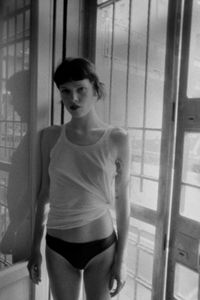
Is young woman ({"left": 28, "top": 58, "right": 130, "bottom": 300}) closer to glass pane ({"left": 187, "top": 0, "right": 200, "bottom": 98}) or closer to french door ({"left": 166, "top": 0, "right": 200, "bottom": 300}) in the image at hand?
french door ({"left": 166, "top": 0, "right": 200, "bottom": 300})

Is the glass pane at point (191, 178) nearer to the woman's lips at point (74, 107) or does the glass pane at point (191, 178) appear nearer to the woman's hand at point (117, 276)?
the woman's hand at point (117, 276)

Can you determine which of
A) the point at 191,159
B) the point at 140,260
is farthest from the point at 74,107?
the point at 140,260

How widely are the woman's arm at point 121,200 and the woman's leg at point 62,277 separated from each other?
0.17m

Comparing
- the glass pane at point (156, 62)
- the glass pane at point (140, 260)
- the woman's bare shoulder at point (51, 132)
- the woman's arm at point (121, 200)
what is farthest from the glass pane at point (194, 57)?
the glass pane at point (140, 260)

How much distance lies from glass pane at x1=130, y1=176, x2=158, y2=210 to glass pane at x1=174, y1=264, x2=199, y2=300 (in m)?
0.32

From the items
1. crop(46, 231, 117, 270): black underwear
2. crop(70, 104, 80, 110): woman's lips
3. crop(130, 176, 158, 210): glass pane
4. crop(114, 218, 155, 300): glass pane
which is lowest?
crop(114, 218, 155, 300): glass pane

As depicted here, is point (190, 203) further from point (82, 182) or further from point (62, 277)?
point (62, 277)

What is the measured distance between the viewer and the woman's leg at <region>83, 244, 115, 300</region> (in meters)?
1.18

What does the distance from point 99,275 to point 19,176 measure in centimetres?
75

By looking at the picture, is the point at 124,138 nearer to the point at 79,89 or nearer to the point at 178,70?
the point at 79,89

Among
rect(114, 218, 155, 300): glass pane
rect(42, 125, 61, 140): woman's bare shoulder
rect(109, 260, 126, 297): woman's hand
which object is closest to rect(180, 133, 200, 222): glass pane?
rect(114, 218, 155, 300): glass pane

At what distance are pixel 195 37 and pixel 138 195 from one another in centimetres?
84

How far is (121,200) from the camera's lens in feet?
3.99

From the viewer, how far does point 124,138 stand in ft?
3.92
